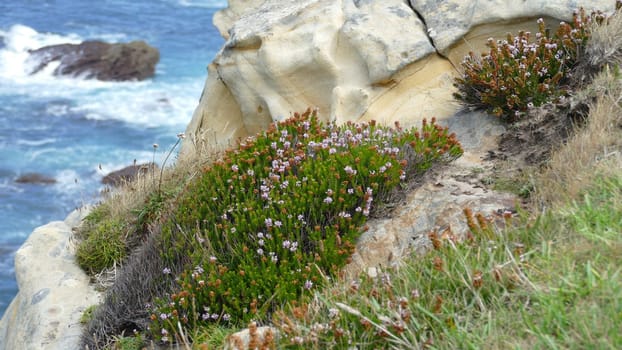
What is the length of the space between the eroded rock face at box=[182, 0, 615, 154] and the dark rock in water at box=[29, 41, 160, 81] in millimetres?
18224

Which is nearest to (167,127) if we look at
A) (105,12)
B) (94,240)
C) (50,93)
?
(50,93)

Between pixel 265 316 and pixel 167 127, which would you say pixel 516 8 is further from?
pixel 167 127

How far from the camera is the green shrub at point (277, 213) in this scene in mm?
6234

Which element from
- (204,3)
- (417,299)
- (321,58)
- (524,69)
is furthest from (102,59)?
(417,299)

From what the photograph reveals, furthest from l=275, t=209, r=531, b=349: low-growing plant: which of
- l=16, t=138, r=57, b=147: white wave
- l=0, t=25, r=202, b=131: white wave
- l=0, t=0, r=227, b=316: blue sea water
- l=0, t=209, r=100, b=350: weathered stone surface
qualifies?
l=0, t=25, r=202, b=131: white wave

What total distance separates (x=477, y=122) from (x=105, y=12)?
2878 cm

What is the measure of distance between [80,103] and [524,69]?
2022 cm

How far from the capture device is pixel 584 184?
225 inches

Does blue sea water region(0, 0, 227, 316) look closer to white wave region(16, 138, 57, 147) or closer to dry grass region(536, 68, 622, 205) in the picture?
white wave region(16, 138, 57, 147)

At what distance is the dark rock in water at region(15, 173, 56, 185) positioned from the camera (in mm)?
21219

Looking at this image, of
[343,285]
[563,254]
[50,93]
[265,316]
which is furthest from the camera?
[50,93]

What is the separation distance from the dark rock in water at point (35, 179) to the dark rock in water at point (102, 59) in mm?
7271

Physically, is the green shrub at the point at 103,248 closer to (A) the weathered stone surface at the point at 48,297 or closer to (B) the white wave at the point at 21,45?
(A) the weathered stone surface at the point at 48,297

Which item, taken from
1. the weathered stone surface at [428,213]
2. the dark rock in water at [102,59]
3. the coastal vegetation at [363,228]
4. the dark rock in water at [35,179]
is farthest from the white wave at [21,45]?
the weathered stone surface at [428,213]
